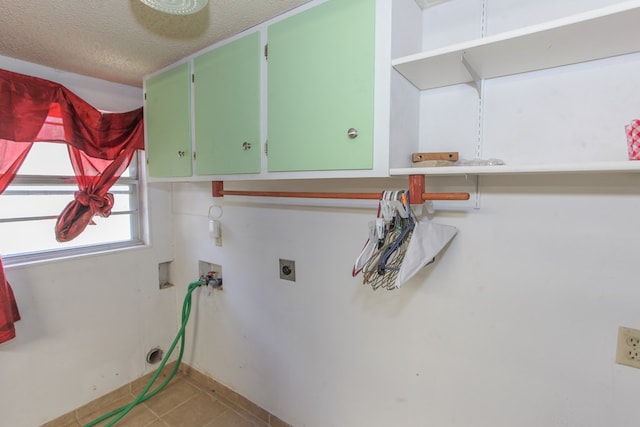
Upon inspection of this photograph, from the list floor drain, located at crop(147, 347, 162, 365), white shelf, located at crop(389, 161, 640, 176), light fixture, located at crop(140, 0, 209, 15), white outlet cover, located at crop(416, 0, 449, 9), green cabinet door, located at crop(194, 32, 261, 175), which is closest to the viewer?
white shelf, located at crop(389, 161, 640, 176)

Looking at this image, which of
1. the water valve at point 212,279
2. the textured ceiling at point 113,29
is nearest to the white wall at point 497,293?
the water valve at point 212,279

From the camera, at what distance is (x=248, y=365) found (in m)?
2.14

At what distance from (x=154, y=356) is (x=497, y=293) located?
8.12 feet

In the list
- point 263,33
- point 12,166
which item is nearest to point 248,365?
point 12,166

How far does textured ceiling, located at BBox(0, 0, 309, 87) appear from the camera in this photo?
1316mm

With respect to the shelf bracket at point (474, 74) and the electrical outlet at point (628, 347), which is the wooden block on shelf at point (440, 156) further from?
the electrical outlet at point (628, 347)

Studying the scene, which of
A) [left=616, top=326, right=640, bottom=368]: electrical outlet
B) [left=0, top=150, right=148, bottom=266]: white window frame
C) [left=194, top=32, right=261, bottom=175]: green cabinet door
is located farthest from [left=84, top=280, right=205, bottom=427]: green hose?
[left=616, top=326, right=640, bottom=368]: electrical outlet

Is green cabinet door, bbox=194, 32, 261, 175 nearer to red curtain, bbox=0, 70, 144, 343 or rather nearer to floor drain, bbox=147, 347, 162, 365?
red curtain, bbox=0, 70, 144, 343

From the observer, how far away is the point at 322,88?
1.27 m

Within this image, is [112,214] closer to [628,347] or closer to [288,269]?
[288,269]

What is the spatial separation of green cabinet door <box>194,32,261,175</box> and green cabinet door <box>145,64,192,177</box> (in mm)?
104

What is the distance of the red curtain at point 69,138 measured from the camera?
5.66 feet

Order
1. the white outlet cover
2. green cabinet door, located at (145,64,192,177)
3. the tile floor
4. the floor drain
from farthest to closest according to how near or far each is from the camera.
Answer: the floor drain < the tile floor < green cabinet door, located at (145,64,192,177) < the white outlet cover

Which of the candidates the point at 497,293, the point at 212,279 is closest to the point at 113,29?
the point at 212,279
